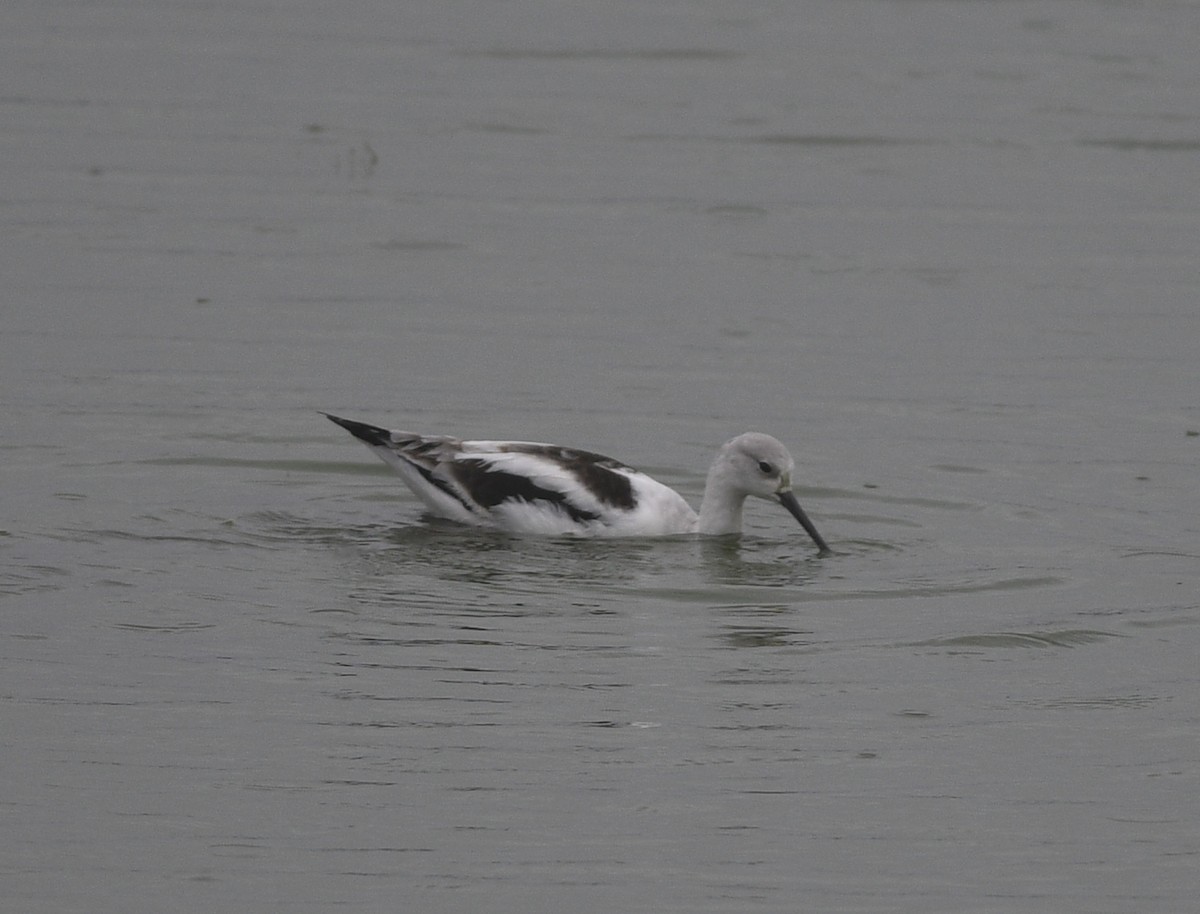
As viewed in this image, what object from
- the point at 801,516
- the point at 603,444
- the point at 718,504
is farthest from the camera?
the point at 603,444

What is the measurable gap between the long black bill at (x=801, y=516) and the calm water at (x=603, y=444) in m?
0.17

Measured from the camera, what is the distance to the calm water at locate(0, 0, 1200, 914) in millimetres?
7242

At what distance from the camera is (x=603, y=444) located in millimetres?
13117

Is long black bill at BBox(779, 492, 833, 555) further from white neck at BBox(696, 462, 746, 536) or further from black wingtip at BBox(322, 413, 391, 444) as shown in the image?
black wingtip at BBox(322, 413, 391, 444)

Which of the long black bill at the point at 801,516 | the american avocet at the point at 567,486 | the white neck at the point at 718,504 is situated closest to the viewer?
the long black bill at the point at 801,516

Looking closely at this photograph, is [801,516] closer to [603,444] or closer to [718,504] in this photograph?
[718,504]

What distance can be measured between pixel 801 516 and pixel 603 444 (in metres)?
1.87

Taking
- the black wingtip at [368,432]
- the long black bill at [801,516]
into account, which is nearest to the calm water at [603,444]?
the long black bill at [801,516]

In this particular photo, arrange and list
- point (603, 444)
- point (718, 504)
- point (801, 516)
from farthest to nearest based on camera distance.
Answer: point (603, 444) → point (718, 504) → point (801, 516)

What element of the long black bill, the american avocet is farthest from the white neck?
the long black bill

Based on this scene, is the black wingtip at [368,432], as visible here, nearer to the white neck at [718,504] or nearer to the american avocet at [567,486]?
the american avocet at [567,486]

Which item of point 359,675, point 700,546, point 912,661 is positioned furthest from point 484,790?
point 700,546

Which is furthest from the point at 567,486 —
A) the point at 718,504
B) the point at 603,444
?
the point at 603,444

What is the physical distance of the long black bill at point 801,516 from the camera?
11375 millimetres
